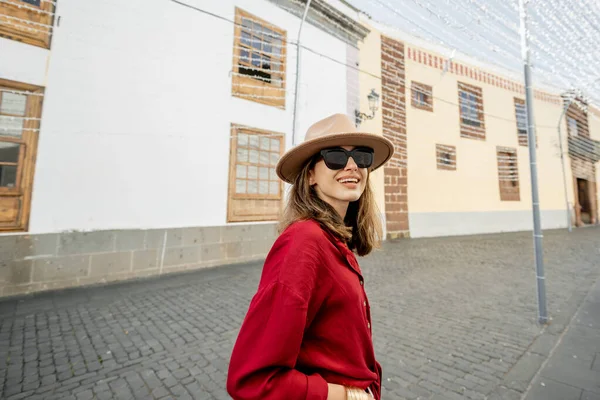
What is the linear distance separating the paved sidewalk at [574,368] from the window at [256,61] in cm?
710

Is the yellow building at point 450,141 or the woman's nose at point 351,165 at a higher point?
the yellow building at point 450,141

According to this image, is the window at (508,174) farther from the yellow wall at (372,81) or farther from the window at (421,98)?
the yellow wall at (372,81)

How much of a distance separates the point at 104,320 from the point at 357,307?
4.25m

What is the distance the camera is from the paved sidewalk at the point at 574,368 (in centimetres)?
219

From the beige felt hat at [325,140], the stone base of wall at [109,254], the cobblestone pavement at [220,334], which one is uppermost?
the beige felt hat at [325,140]

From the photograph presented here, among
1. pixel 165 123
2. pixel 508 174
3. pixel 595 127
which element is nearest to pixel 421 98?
pixel 508 174

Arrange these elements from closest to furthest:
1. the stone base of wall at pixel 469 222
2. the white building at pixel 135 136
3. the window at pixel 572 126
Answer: the white building at pixel 135 136
the stone base of wall at pixel 469 222
the window at pixel 572 126

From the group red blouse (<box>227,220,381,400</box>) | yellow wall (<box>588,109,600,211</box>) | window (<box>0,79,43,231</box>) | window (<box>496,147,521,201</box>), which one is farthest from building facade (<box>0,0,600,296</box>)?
yellow wall (<box>588,109,600,211</box>)

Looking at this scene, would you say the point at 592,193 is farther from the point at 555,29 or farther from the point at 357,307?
the point at 357,307

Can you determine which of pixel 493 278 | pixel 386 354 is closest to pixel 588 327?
pixel 493 278

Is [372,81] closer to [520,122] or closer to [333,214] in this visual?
[520,122]

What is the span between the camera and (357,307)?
3.16 feet

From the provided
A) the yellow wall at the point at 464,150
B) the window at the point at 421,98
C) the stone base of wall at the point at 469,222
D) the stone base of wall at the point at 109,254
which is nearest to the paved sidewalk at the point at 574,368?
the stone base of wall at the point at 109,254

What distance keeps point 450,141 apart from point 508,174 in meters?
4.54
